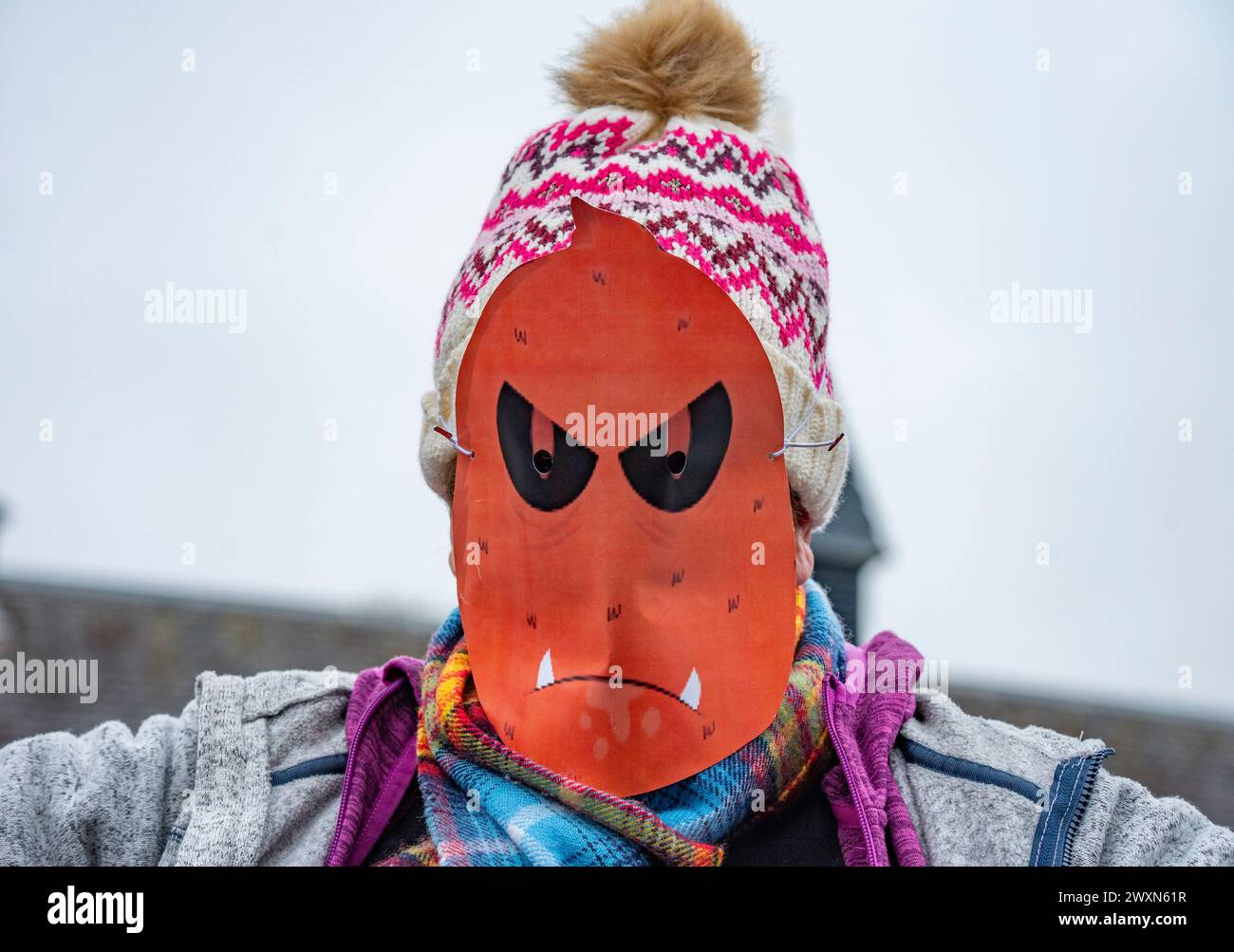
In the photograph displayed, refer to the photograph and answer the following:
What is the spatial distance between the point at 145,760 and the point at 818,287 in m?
1.52

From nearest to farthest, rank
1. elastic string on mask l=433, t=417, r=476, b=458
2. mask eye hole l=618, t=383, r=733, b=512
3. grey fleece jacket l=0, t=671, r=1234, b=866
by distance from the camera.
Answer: grey fleece jacket l=0, t=671, r=1234, b=866, mask eye hole l=618, t=383, r=733, b=512, elastic string on mask l=433, t=417, r=476, b=458

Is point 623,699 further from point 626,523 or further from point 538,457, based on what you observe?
point 538,457

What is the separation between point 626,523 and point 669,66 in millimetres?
973

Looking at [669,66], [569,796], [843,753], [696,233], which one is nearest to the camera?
[569,796]

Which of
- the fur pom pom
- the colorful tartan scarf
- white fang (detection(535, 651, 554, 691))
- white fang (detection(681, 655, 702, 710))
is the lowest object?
the colorful tartan scarf

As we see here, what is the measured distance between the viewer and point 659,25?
2633 mm

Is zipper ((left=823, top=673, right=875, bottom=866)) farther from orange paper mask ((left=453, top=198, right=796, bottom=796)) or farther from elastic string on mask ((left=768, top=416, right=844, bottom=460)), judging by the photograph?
elastic string on mask ((left=768, top=416, right=844, bottom=460))

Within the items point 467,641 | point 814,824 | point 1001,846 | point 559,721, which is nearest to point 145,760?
point 467,641

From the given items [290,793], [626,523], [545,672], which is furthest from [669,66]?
[290,793]

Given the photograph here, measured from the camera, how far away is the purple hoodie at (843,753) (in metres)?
2.19

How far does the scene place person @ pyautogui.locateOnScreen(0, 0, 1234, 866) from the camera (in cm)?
217

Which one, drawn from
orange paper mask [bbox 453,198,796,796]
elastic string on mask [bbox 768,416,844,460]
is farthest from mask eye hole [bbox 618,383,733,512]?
elastic string on mask [bbox 768,416,844,460]

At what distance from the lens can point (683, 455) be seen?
2258mm
